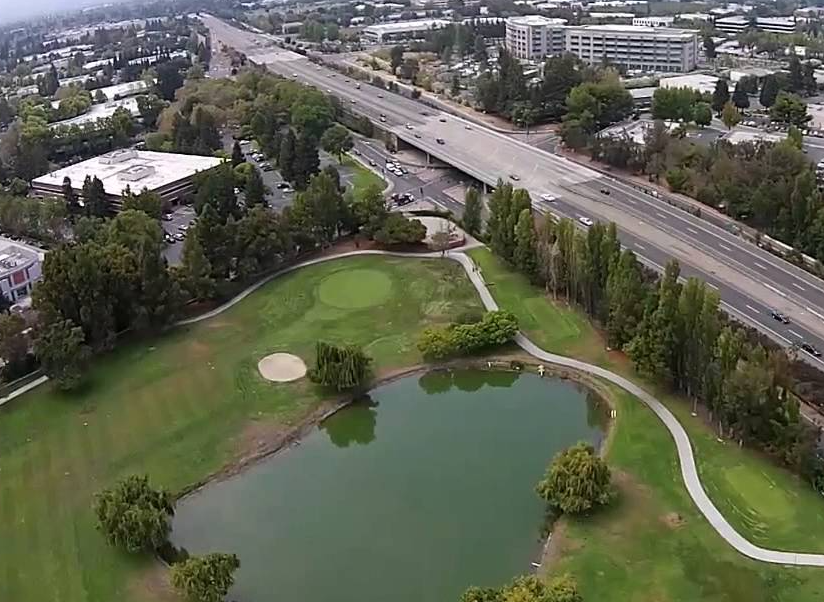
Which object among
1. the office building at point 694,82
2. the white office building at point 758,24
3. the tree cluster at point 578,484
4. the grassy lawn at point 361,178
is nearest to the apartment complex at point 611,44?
the office building at point 694,82

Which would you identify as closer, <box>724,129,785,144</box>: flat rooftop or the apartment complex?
<box>724,129,785,144</box>: flat rooftop

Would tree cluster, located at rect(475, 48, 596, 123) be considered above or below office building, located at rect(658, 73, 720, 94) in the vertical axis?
above

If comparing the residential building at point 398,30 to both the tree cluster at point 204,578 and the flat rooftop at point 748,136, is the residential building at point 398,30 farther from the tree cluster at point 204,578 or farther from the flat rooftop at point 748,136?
the tree cluster at point 204,578

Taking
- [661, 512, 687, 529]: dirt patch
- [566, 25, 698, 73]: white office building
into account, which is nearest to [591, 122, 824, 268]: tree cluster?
[661, 512, 687, 529]: dirt patch

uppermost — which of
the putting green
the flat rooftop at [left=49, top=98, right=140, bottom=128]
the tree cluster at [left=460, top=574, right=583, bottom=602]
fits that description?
the tree cluster at [left=460, top=574, right=583, bottom=602]

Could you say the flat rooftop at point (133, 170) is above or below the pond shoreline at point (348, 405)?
above

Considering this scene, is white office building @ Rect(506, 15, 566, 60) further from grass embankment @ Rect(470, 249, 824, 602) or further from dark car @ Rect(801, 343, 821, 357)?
grass embankment @ Rect(470, 249, 824, 602)

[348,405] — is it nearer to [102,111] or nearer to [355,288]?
[355,288]
